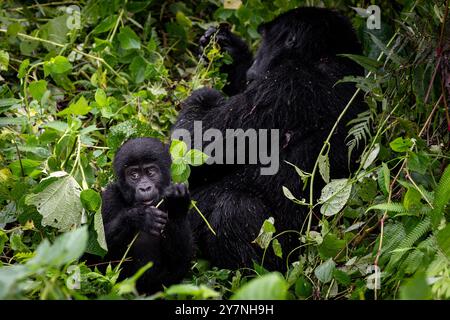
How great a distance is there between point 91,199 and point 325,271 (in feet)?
3.60

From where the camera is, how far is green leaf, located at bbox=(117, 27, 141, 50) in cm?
555

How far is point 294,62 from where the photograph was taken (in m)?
4.83

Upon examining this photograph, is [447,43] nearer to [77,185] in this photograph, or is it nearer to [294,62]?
[294,62]

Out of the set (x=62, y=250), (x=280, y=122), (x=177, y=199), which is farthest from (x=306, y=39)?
(x=62, y=250)

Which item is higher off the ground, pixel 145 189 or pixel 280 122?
pixel 280 122

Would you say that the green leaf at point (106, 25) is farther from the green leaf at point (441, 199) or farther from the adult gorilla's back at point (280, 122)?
the green leaf at point (441, 199)

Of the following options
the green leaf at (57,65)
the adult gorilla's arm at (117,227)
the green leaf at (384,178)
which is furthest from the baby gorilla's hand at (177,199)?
the green leaf at (57,65)

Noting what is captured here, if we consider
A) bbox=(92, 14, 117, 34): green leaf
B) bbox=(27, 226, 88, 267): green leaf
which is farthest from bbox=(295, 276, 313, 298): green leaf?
bbox=(92, 14, 117, 34): green leaf

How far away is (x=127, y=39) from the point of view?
18.3 feet

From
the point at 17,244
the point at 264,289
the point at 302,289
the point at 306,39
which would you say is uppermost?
the point at 306,39

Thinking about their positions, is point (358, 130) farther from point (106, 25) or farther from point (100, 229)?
point (106, 25)

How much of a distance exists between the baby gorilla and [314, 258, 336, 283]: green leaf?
2.00 ft

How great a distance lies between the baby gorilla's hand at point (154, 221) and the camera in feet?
12.2
